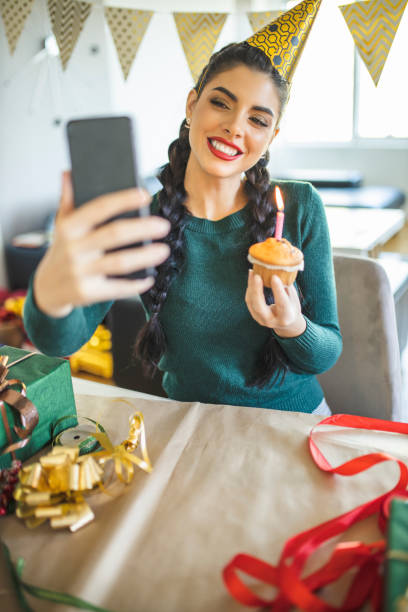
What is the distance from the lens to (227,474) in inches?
29.4

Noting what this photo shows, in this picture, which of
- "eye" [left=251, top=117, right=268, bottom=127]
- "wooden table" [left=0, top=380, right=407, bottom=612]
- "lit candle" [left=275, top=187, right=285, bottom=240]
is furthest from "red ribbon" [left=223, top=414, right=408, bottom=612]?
"eye" [left=251, top=117, right=268, bottom=127]

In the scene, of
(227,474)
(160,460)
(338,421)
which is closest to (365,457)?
(338,421)

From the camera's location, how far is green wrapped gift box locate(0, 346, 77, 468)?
2.60 ft

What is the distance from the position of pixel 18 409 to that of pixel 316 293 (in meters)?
0.68

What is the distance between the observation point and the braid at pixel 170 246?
3.82 feet

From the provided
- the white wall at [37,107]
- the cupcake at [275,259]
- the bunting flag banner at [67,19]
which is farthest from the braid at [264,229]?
the white wall at [37,107]

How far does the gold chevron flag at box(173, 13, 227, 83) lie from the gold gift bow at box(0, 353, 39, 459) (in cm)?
115

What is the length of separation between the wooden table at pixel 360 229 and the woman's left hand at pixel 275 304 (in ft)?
5.82

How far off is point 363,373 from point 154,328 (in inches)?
23.5

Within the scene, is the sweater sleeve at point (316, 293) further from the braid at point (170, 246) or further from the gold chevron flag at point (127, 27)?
the gold chevron flag at point (127, 27)

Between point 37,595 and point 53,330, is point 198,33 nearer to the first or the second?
point 53,330

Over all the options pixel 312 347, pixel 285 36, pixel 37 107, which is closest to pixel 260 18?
pixel 285 36

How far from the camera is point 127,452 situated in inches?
30.5

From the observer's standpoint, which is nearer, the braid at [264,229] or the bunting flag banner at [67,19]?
the braid at [264,229]
